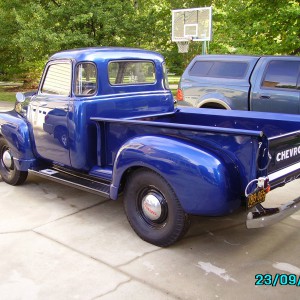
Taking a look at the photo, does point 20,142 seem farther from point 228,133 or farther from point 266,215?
point 266,215

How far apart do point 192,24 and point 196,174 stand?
447 inches

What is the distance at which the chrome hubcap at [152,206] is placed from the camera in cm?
370

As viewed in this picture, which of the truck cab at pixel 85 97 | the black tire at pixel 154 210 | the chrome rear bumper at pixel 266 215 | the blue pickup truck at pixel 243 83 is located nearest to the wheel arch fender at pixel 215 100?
the blue pickup truck at pixel 243 83

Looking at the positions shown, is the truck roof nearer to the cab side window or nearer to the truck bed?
the cab side window

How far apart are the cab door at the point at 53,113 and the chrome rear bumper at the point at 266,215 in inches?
91.3

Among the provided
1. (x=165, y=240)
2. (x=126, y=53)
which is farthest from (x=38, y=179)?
(x=165, y=240)

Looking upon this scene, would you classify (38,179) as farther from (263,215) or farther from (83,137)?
(263,215)

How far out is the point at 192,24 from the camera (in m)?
13.6

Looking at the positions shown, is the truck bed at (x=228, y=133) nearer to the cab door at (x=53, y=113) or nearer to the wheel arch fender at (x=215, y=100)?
the cab door at (x=53, y=113)

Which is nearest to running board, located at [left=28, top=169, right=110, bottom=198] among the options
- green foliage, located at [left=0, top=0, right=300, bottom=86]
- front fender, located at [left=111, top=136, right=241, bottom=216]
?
front fender, located at [left=111, top=136, right=241, bottom=216]

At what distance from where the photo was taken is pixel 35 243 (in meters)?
3.92

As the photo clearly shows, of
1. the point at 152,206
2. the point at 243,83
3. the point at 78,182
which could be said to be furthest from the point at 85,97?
the point at 243,83

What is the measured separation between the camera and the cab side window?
4.73 m

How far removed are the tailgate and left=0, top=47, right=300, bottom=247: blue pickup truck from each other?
0.01 metres
